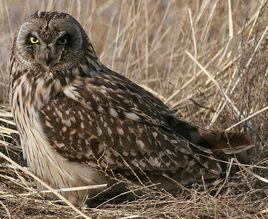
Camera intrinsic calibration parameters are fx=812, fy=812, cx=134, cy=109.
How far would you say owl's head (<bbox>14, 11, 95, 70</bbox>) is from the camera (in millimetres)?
4062

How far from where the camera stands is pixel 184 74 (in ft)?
18.8

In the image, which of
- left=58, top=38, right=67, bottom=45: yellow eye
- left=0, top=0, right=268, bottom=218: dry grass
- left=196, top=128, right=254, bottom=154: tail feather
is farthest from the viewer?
left=196, top=128, right=254, bottom=154: tail feather

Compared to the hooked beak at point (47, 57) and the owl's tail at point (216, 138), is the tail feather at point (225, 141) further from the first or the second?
the hooked beak at point (47, 57)

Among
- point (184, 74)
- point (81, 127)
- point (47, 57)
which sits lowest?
point (184, 74)

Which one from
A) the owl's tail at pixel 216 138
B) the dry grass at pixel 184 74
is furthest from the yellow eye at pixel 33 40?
the owl's tail at pixel 216 138

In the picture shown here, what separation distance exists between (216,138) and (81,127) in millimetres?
745

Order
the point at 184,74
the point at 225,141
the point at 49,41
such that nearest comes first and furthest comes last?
the point at 49,41
the point at 225,141
the point at 184,74

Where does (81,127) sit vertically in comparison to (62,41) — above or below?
below

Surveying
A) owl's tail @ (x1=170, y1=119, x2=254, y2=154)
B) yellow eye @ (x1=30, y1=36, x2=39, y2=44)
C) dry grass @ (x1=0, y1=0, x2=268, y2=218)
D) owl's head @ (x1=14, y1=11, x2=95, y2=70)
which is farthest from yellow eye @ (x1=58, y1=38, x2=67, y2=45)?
owl's tail @ (x1=170, y1=119, x2=254, y2=154)

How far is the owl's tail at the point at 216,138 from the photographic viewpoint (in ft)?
14.0

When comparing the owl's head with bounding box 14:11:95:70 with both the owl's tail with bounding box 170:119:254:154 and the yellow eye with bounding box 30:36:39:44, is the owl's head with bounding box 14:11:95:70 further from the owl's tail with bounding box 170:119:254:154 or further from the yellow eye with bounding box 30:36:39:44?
the owl's tail with bounding box 170:119:254:154

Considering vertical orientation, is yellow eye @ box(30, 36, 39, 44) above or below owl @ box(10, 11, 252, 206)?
above

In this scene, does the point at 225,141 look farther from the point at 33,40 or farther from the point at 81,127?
the point at 33,40

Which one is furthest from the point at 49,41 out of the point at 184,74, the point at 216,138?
the point at 184,74
